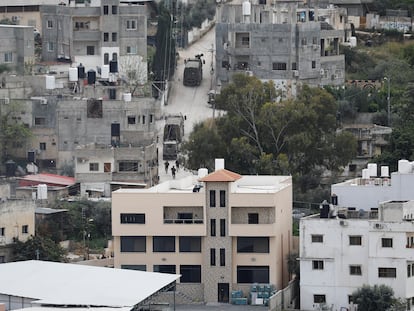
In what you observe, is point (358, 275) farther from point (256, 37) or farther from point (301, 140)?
point (256, 37)

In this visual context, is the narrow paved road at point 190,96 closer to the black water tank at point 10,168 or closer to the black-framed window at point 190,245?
the black water tank at point 10,168

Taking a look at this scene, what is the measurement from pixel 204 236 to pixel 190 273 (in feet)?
3.23

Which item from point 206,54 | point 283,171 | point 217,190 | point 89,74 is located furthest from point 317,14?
point 217,190

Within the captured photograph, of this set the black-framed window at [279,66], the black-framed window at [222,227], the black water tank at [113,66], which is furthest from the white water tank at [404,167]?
the black-framed window at [279,66]

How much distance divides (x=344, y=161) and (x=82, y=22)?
15.8 m

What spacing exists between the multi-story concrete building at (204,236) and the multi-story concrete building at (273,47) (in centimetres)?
2329

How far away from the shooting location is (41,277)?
6819 cm

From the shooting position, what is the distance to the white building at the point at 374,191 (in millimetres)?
74312

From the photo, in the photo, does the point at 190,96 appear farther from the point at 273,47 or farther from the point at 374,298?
the point at 374,298

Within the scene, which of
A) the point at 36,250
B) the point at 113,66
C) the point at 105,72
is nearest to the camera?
the point at 36,250

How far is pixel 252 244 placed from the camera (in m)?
72.9

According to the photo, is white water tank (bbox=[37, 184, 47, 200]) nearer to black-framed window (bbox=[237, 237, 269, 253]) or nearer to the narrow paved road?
the narrow paved road

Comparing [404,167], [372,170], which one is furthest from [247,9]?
[404,167]

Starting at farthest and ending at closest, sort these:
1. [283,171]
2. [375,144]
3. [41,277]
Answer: [375,144]
[283,171]
[41,277]
